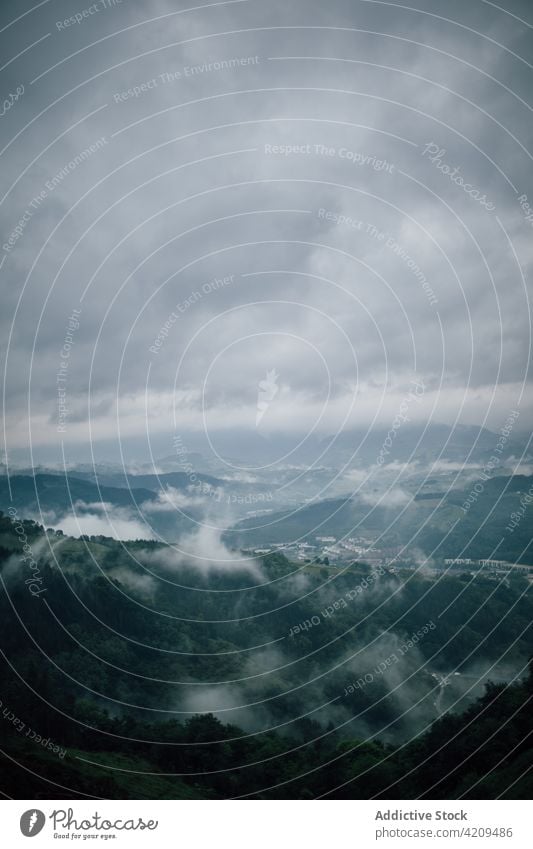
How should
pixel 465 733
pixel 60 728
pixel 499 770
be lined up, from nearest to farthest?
1. pixel 499 770
2. pixel 465 733
3. pixel 60 728

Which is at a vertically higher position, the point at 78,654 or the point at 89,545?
the point at 89,545

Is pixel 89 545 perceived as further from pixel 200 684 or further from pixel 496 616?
pixel 496 616
